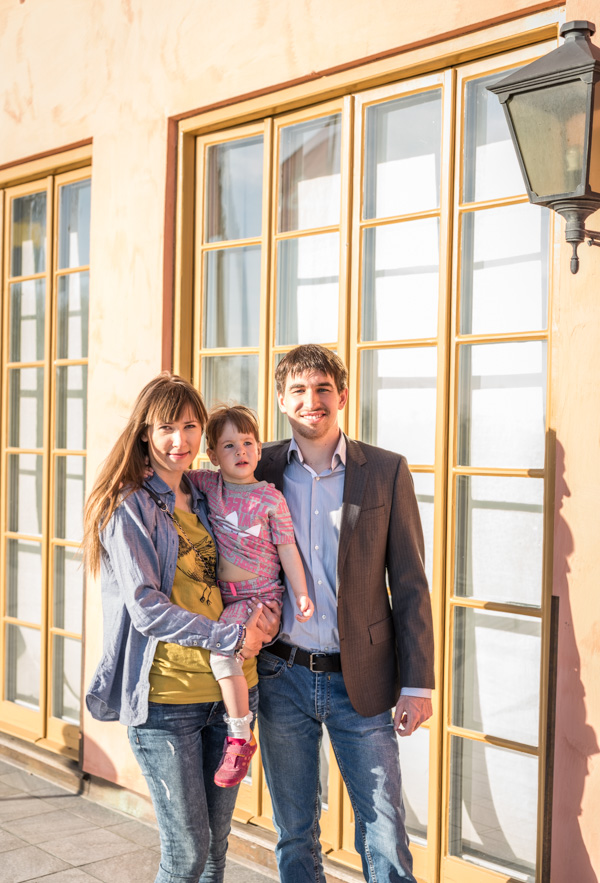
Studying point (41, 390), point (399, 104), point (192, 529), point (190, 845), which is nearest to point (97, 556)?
point (192, 529)

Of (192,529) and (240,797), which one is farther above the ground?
(192,529)

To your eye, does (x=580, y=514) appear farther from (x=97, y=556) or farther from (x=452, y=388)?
(x=97, y=556)

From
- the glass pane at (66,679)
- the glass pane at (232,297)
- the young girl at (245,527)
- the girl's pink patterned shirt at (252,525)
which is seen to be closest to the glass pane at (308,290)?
the glass pane at (232,297)

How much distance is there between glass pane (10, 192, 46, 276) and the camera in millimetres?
5617

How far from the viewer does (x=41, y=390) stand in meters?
5.61

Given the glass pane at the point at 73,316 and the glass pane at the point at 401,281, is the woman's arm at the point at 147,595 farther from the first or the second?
the glass pane at the point at 73,316

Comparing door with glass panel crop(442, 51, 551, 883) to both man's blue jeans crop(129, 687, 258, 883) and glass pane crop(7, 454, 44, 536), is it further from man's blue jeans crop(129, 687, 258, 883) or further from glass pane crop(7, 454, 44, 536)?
glass pane crop(7, 454, 44, 536)

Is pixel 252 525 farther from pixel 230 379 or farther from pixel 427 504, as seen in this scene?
pixel 230 379

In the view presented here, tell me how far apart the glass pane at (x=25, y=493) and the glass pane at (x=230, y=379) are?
152cm

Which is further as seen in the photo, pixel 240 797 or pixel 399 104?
pixel 240 797

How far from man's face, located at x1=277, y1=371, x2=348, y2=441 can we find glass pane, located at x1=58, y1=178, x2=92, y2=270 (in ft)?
9.21

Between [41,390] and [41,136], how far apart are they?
146 centimetres

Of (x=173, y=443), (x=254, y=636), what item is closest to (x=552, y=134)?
(x=173, y=443)

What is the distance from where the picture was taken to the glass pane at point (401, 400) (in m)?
3.73
